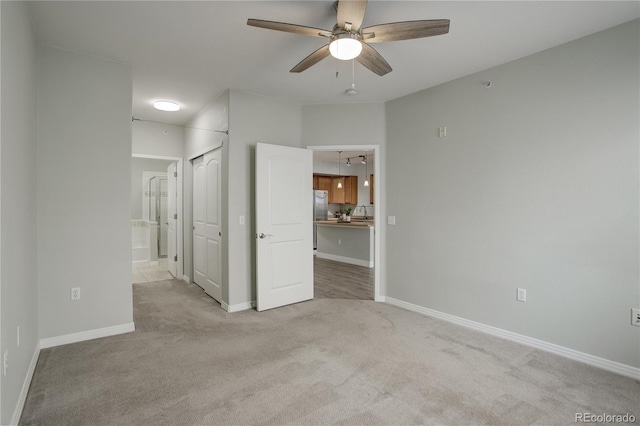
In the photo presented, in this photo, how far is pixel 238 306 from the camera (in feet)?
12.4

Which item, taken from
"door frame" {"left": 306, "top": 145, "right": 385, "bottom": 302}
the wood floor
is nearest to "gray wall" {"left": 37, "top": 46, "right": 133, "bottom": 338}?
the wood floor

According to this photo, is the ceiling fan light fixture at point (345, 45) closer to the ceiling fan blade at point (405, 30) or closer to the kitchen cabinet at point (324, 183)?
the ceiling fan blade at point (405, 30)

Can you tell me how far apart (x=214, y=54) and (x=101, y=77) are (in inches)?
44.2

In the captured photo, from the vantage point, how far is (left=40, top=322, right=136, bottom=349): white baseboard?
2760 millimetres

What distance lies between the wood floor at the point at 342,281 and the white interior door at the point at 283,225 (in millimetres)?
489

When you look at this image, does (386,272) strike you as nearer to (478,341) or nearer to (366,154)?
(478,341)

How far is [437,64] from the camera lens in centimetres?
308

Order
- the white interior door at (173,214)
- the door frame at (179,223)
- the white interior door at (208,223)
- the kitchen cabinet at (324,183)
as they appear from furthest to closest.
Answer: the kitchen cabinet at (324,183) < the white interior door at (173,214) < the door frame at (179,223) < the white interior door at (208,223)

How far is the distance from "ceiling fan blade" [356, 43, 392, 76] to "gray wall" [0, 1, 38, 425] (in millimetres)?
2014

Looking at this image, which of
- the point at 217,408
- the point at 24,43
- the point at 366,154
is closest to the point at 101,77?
the point at 24,43

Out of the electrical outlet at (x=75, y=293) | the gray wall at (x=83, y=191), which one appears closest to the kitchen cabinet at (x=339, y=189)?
the gray wall at (x=83, y=191)

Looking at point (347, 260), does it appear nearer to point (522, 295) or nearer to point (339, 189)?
point (339, 189)

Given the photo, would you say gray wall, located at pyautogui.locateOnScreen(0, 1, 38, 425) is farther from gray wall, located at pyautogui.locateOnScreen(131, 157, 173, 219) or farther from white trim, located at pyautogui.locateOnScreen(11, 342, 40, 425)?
gray wall, located at pyautogui.locateOnScreen(131, 157, 173, 219)

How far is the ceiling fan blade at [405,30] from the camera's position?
1.92 meters
